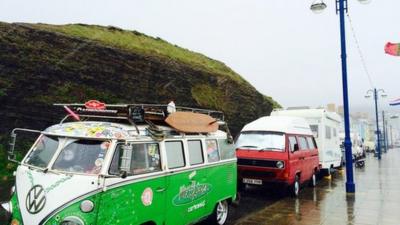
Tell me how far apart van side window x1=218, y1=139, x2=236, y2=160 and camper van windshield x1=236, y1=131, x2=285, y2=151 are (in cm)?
314

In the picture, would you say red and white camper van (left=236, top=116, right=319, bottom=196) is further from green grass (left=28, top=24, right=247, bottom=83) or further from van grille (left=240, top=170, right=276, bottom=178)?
green grass (left=28, top=24, right=247, bottom=83)

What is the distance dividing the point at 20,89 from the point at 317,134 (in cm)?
1300

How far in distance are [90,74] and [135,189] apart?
10.0m

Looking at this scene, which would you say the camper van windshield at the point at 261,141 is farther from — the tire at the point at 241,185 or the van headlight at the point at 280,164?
the tire at the point at 241,185

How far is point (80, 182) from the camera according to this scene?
17.4ft

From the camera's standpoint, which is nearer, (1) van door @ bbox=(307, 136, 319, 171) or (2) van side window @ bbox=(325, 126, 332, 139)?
(1) van door @ bbox=(307, 136, 319, 171)

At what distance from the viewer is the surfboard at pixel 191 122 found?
7295mm

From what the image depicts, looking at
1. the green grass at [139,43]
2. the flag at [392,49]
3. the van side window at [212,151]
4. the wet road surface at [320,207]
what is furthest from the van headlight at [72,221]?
the flag at [392,49]

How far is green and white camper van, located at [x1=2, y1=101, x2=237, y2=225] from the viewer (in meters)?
5.28

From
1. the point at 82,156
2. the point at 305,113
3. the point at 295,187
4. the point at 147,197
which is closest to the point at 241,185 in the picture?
the point at 295,187

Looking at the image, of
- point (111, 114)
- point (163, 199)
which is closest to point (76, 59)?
point (111, 114)

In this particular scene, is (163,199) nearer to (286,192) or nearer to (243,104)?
(286,192)

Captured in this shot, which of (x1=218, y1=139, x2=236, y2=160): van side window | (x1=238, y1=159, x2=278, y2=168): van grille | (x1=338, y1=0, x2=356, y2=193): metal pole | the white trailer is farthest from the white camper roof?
(x1=218, y1=139, x2=236, y2=160): van side window

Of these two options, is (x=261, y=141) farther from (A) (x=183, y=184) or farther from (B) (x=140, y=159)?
(B) (x=140, y=159)
